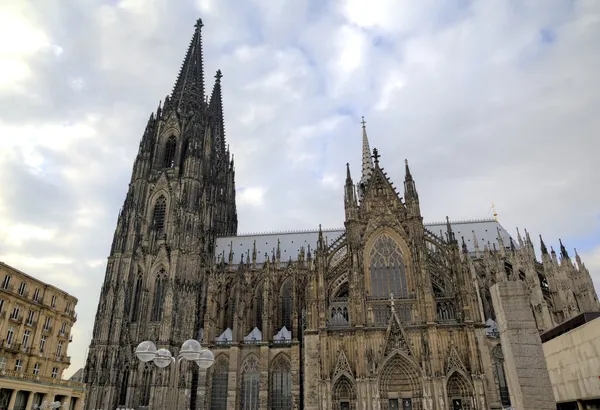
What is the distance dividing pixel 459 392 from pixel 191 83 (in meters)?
48.8

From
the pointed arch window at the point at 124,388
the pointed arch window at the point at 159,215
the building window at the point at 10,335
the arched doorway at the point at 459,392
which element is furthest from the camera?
the pointed arch window at the point at 159,215

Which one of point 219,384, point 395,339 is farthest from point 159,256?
point 395,339

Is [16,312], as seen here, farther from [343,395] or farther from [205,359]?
[205,359]

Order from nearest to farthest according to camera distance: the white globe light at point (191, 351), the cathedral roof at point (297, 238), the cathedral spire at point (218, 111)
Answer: the white globe light at point (191, 351) → the cathedral roof at point (297, 238) → the cathedral spire at point (218, 111)

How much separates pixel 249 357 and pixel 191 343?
2683 cm

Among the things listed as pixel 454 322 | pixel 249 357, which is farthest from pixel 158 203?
pixel 454 322

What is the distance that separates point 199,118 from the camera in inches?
2163

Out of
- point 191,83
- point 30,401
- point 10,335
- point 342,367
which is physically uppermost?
point 191,83

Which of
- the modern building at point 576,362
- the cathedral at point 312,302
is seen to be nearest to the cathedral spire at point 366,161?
the cathedral at point 312,302

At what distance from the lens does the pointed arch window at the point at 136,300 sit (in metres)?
42.8

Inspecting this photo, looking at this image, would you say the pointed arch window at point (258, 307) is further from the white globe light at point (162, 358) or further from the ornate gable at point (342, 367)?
the white globe light at point (162, 358)

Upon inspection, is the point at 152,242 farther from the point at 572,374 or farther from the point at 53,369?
the point at 572,374

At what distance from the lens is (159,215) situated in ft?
158

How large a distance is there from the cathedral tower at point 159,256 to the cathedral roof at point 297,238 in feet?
10.2
